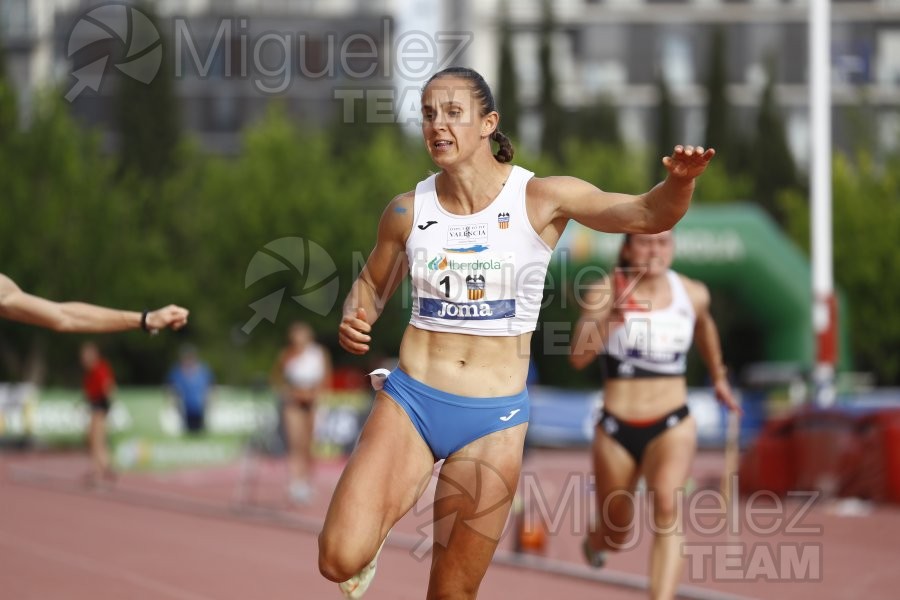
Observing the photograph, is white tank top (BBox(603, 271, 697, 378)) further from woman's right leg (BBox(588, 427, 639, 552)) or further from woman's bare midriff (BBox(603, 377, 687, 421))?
woman's right leg (BBox(588, 427, 639, 552))

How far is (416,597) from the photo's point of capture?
397 inches

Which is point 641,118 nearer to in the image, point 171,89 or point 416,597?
point 171,89

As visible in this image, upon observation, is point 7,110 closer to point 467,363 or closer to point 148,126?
point 148,126

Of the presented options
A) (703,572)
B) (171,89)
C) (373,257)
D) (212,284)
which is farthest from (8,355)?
(373,257)

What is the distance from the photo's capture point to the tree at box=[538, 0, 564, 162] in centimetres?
5966

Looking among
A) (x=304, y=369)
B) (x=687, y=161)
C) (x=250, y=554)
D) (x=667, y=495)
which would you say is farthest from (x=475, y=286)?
(x=304, y=369)

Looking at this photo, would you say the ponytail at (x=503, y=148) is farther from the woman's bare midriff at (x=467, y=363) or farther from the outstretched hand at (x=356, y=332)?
the outstretched hand at (x=356, y=332)

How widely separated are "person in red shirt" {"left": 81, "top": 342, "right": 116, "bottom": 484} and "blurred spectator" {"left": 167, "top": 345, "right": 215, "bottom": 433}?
3708 mm

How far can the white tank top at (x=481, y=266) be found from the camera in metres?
5.95

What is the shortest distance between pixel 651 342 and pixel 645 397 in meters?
0.33

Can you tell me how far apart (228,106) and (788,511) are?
6204cm

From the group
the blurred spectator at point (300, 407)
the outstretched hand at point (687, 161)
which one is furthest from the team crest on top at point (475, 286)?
the blurred spectator at point (300, 407)

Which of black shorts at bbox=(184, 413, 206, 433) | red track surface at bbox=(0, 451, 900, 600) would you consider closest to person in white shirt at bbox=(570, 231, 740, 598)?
red track surface at bbox=(0, 451, 900, 600)

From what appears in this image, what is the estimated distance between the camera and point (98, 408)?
22000 millimetres
